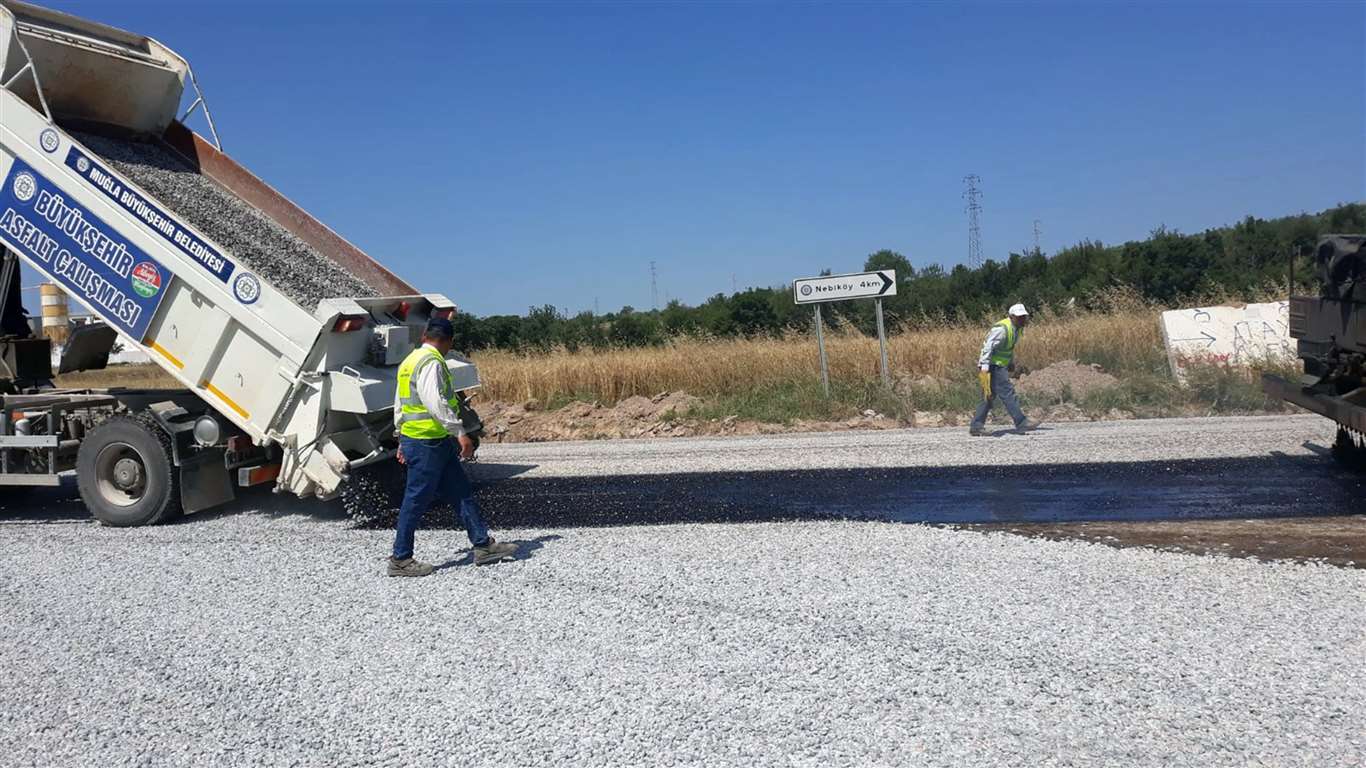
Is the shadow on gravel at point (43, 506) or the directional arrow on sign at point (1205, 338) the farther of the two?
the directional arrow on sign at point (1205, 338)

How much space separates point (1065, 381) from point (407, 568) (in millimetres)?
11563

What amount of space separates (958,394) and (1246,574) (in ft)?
30.4

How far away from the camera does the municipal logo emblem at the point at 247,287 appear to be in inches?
293

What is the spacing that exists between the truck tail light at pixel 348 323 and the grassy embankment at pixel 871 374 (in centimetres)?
785

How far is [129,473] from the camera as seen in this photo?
26.4 feet

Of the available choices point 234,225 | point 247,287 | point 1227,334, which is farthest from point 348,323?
point 1227,334

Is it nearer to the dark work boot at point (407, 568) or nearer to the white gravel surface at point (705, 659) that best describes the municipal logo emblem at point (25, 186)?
the white gravel surface at point (705, 659)

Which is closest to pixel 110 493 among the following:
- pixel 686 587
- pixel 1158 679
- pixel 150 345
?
pixel 150 345

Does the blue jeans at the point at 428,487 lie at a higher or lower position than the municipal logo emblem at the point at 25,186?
lower

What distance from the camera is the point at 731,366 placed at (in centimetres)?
1698

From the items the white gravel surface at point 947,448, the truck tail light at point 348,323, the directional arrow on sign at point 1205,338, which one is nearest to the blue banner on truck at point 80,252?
the truck tail light at point 348,323

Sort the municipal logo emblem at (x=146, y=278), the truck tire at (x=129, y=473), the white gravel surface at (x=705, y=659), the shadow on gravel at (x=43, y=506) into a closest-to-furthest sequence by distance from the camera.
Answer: the white gravel surface at (x=705, y=659), the municipal logo emblem at (x=146, y=278), the truck tire at (x=129, y=473), the shadow on gravel at (x=43, y=506)

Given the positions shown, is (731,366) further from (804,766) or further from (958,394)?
(804,766)

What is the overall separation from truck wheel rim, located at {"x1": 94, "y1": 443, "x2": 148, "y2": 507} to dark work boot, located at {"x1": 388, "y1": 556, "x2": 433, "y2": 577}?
10.1ft
